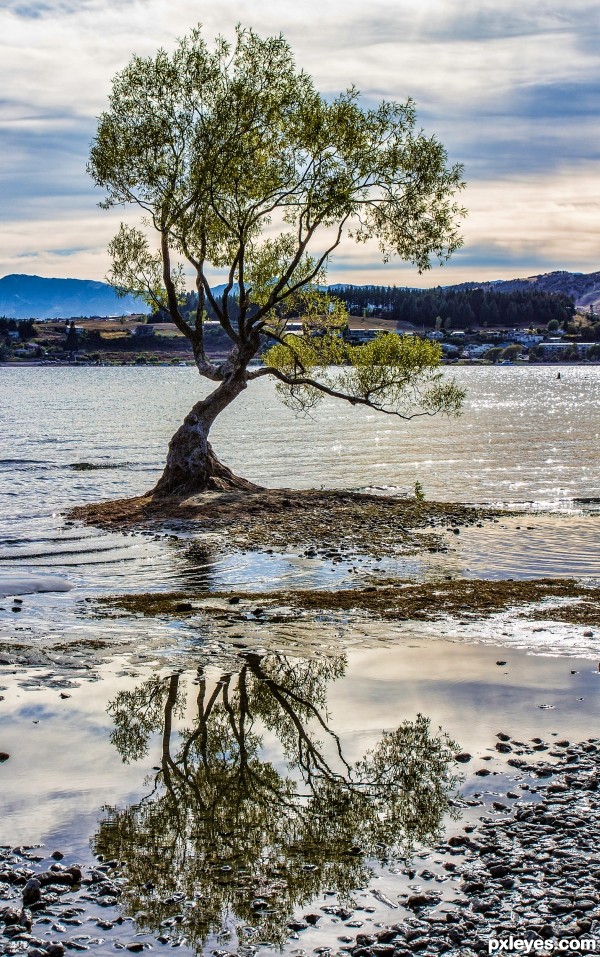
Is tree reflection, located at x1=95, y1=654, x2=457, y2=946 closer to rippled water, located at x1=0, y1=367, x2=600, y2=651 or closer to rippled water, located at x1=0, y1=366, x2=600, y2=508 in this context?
rippled water, located at x1=0, y1=367, x2=600, y2=651

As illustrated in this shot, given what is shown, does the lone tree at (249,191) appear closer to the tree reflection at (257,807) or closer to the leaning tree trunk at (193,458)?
the leaning tree trunk at (193,458)

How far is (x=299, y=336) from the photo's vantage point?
3878 cm

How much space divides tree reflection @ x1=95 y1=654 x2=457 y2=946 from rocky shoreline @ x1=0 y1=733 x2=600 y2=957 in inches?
9.8

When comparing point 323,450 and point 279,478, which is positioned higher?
point 323,450

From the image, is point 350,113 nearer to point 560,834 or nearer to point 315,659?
point 315,659

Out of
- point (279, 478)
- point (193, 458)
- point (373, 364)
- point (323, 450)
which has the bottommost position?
point (279, 478)

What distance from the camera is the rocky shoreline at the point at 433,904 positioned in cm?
731

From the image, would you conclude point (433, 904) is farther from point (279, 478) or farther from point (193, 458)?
point (279, 478)

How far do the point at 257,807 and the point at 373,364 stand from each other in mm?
28251

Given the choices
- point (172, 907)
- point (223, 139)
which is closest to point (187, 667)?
point (172, 907)

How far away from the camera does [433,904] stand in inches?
308
